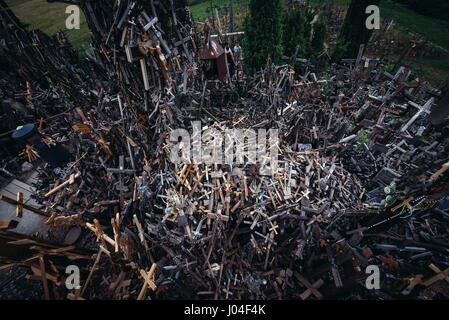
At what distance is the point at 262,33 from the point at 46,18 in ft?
91.1

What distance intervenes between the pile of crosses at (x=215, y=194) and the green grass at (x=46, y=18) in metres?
16.4

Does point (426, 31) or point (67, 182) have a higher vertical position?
point (426, 31)

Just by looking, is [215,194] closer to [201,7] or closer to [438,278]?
[438,278]

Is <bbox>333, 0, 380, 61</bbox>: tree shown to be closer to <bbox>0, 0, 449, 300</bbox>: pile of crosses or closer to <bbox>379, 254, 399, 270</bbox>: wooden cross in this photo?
<bbox>0, 0, 449, 300</bbox>: pile of crosses

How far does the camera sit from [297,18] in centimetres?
986

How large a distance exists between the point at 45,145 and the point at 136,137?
297 cm

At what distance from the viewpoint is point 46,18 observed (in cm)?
2198

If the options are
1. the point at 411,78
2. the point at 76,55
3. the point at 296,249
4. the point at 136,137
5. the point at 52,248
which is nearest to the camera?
the point at 52,248

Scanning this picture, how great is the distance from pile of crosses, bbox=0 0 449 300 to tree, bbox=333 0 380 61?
4.02 metres

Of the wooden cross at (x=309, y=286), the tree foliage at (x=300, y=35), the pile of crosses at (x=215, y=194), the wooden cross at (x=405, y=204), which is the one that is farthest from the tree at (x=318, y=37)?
the wooden cross at (x=309, y=286)

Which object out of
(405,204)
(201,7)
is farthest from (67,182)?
(201,7)

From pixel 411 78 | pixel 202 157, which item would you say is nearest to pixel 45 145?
pixel 202 157

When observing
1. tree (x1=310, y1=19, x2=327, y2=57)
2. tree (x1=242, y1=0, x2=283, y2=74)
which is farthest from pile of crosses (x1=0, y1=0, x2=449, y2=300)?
tree (x1=310, y1=19, x2=327, y2=57)
